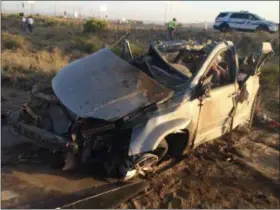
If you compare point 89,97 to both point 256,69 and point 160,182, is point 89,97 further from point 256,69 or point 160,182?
point 256,69

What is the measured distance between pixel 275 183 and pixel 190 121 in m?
1.66

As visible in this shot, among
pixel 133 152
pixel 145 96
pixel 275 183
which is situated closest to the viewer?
pixel 133 152

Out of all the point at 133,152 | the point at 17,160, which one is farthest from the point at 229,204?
the point at 17,160

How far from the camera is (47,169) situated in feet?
18.5

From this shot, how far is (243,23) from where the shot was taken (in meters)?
30.5

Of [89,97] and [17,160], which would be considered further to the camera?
[17,160]

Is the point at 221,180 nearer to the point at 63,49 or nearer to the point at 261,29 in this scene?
the point at 63,49

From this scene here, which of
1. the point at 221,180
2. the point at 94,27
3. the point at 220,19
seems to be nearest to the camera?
the point at 221,180

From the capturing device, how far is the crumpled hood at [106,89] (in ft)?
16.8

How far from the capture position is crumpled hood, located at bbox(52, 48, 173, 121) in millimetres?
5125

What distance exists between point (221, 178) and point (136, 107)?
183 centimetres

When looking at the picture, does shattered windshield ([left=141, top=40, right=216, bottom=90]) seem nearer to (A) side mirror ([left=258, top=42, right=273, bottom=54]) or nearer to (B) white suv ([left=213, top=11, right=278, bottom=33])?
(A) side mirror ([left=258, top=42, right=273, bottom=54])

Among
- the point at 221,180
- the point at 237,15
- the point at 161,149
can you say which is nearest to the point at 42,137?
the point at 161,149

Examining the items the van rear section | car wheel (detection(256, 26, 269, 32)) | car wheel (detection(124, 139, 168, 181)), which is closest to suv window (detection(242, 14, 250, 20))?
car wheel (detection(256, 26, 269, 32))
